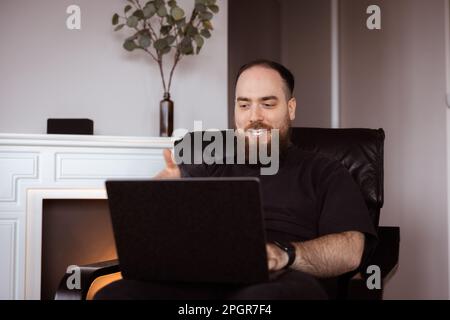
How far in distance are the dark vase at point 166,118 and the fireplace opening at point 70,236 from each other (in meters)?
0.41

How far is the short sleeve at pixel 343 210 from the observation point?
1475 mm

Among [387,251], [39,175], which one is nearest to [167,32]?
[39,175]

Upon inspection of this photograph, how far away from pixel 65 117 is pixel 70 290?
138 cm

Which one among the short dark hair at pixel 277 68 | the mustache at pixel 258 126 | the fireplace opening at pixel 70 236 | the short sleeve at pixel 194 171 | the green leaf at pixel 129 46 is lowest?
the fireplace opening at pixel 70 236

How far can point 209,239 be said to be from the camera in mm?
1095

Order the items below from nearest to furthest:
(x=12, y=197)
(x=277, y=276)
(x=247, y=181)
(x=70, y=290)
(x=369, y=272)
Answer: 1. (x=247, y=181)
2. (x=277, y=276)
3. (x=70, y=290)
4. (x=369, y=272)
5. (x=12, y=197)

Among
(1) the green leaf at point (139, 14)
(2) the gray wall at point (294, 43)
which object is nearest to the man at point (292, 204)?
(1) the green leaf at point (139, 14)

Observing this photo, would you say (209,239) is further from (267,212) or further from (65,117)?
(65,117)

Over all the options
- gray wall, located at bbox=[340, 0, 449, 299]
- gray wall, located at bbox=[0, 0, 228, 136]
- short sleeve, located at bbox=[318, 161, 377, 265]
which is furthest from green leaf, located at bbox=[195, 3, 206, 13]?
short sleeve, located at bbox=[318, 161, 377, 265]

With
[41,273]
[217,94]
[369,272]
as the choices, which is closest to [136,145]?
[217,94]

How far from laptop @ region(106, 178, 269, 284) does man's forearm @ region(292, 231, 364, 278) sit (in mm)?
272

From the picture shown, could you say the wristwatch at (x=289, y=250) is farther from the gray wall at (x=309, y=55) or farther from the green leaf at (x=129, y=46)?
the gray wall at (x=309, y=55)

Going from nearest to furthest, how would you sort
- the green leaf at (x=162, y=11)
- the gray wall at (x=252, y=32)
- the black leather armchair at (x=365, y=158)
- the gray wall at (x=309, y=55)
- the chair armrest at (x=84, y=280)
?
1. the chair armrest at (x=84, y=280)
2. the black leather armchair at (x=365, y=158)
3. the green leaf at (x=162, y=11)
4. the gray wall at (x=309, y=55)
5. the gray wall at (x=252, y=32)

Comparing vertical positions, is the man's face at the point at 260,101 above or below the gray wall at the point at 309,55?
below
